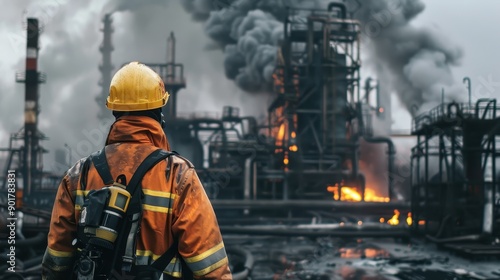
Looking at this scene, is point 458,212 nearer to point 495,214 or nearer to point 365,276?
point 495,214

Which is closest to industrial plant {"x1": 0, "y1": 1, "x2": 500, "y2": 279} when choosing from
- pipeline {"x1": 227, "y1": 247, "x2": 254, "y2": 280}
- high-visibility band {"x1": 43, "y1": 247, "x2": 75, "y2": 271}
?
pipeline {"x1": 227, "y1": 247, "x2": 254, "y2": 280}

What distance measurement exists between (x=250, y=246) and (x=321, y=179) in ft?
51.9

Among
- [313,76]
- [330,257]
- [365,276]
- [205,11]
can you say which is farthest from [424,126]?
[205,11]

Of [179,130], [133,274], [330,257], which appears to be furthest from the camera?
[179,130]

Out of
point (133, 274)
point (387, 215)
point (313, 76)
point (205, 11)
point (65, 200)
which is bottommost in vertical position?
point (387, 215)

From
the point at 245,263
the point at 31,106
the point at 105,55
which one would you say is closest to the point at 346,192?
the point at 31,106

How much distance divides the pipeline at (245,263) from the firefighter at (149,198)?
6.27m

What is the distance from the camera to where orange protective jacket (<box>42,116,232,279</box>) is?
2402 millimetres

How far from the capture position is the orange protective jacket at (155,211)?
240 centimetres

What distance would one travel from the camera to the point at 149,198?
2.45 m

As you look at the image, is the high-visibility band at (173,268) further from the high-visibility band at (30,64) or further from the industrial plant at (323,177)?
the high-visibility band at (30,64)

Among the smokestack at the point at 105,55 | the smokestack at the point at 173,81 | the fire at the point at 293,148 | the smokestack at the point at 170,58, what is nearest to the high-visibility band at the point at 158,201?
the fire at the point at 293,148

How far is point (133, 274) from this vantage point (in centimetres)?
243

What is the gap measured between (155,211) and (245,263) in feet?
26.7
